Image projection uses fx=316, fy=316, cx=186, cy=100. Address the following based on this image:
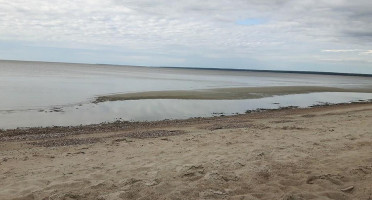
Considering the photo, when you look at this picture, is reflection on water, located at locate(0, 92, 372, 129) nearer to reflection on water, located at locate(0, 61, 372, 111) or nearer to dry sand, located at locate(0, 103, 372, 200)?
reflection on water, located at locate(0, 61, 372, 111)

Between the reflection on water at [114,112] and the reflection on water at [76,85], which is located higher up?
the reflection on water at [76,85]

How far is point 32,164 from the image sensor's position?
8.06 meters

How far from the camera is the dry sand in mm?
5379

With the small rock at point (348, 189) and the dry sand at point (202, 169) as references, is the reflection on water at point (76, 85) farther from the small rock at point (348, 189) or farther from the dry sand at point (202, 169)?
the small rock at point (348, 189)

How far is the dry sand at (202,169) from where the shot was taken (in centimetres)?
538

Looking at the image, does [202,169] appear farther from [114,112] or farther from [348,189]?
[114,112]

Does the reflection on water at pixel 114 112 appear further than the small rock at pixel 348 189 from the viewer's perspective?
Yes

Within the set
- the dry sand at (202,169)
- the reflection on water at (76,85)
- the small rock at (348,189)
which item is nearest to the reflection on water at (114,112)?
the reflection on water at (76,85)

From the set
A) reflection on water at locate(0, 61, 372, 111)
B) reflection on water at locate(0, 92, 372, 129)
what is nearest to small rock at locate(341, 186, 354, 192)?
reflection on water at locate(0, 92, 372, 129)

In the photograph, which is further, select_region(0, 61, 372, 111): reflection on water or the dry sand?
select_region(0, 61, 372, 111): reflection on water

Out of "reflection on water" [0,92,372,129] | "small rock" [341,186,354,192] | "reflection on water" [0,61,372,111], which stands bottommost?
"reflection on water" [0,92,372,129]

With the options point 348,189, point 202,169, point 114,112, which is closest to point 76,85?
point 114,112

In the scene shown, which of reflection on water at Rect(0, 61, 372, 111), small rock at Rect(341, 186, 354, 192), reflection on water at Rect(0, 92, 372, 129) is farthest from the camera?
reflection on water at Rect(0, 61, 372, 111)

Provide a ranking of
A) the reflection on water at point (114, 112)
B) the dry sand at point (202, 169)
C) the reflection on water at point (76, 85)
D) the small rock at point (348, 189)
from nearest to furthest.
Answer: the small rock at point (348, 189) < the dry sand at point (202, 169) < the reflection on water at point (114, 112) < the reflection on water at point (76, 85)
